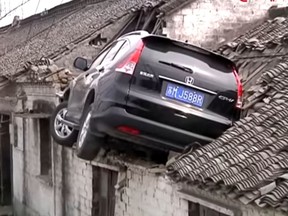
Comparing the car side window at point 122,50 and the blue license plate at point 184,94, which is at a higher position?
the car side window at point 122,50

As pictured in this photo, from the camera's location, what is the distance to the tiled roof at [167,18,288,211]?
16.3 feet

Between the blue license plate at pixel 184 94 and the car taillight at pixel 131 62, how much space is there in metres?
0.47

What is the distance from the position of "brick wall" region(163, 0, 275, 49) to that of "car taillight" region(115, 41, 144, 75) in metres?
4.60

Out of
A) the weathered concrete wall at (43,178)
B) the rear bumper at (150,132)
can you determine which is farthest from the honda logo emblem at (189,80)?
the weathered concrete wall at (43,178)

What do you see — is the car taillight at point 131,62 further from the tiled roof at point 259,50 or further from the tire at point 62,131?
the tire at point 62,131

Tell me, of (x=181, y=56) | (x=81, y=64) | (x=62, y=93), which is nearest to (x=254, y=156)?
(x=181, y=56)

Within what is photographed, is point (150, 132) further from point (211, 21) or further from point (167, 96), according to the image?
point (211, 21)

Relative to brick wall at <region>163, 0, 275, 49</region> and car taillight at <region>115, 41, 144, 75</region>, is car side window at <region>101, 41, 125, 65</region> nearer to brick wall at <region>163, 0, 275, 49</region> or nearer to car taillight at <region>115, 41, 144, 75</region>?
car taillight at <region>115, 41, 144, 75</region>

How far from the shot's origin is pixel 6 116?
55.1ft

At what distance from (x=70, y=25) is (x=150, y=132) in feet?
40.3

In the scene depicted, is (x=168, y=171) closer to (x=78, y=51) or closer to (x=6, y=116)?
(x=78, y=51)

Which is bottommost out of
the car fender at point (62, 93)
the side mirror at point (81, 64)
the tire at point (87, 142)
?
the car fender at point (62, 93)

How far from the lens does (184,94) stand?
6707mm

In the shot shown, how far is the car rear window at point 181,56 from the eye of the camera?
6775 mm
